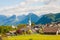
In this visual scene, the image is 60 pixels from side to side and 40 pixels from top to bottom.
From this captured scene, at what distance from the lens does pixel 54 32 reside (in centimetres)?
6562

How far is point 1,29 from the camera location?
86.4 m

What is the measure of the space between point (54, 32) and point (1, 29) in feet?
92.9

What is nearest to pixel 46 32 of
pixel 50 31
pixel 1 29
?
pixel 50 31

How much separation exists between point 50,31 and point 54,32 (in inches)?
79.2

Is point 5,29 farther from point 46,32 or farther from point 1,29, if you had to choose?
point 46,32

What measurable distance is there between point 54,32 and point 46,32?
12.9ft

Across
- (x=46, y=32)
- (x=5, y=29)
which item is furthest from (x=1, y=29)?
(x=46, y=32)

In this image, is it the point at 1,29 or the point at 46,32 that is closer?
the point at 46,32

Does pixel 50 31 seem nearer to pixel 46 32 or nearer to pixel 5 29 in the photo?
pixel 46 32

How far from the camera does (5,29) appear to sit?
Result: 295 feet

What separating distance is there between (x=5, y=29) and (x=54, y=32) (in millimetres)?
30180

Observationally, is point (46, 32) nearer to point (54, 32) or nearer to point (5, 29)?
point (54, 32)

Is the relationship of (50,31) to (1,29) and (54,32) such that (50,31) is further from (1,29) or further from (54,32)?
(1,29)

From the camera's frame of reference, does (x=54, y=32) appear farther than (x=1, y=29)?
No
